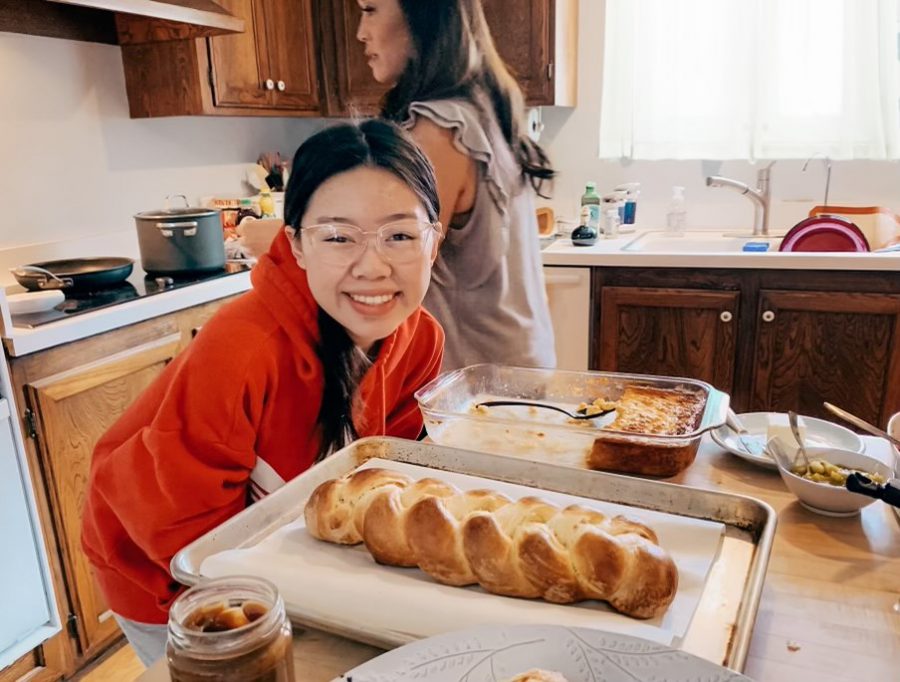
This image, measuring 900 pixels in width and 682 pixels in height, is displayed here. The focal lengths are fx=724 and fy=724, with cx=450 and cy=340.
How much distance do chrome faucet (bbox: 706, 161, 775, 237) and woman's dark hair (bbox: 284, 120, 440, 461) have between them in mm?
1882

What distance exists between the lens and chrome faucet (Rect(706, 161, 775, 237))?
2.49 m

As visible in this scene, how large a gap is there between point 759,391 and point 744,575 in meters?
1.76

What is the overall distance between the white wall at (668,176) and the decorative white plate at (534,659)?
2474mm

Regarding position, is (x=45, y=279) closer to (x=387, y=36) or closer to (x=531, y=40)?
(x=387, y=36)

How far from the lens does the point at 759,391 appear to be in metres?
2.24

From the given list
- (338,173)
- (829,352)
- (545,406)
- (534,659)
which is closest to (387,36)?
(338,173)

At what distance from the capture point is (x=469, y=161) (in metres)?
1.32

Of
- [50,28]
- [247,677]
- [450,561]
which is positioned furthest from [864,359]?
[50,28]

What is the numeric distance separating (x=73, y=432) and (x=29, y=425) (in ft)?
0.35

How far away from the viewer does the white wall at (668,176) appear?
2.55m

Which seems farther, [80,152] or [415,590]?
[80,152]

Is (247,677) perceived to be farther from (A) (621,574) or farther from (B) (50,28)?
(B) (50,28)

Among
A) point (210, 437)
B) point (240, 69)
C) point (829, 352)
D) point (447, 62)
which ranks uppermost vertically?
point (240, 69)

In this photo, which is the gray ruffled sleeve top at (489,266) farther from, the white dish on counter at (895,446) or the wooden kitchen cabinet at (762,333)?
the wooden kitchen cabinet at (762,333)
